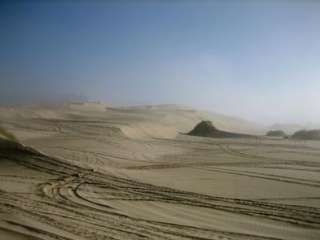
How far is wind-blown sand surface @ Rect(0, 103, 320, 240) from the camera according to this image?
302 inches

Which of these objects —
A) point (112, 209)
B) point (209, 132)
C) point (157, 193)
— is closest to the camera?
point (112, 209)

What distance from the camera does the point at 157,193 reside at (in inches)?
416

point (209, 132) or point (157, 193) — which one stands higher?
point (209, 132)

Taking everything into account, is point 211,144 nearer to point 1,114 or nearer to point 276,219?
point 276,219

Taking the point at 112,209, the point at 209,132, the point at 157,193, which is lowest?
the point at 112,209

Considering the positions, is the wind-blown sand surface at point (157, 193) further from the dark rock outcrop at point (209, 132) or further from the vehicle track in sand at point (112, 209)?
the dark rock outcrop at point (209, 132)

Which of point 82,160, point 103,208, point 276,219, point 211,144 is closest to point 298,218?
point 276,219

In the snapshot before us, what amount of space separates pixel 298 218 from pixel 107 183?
5452mm

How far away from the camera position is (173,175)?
13.3 meters

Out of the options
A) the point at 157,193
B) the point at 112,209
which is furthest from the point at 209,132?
the point at 112,209

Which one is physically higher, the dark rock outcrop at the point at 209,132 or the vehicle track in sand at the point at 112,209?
the dark rock outcrop at the point at 209,132

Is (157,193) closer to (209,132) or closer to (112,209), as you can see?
(112,209)

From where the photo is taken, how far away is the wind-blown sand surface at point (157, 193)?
7.68 meters

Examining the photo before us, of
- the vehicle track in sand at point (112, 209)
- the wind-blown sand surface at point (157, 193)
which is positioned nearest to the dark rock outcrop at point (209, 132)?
the wind-blown sand surface at point (157, 193)
